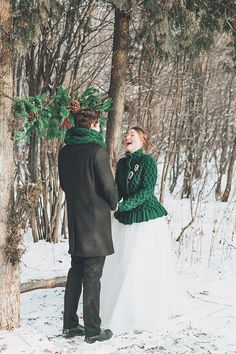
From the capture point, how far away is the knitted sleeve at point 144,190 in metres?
4.50

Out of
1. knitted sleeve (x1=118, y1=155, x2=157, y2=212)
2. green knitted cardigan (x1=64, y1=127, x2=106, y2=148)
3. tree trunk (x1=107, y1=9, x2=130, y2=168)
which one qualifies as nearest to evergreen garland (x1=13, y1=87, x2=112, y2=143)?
green knitted cardigan (x1=64, y1=127, x2=106, y2=148)

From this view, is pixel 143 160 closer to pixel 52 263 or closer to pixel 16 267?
pixel 16 267

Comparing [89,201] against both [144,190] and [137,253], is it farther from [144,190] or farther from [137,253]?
[137,253]

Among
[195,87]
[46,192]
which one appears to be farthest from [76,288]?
[195,87]

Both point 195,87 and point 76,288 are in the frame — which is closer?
point 76,288

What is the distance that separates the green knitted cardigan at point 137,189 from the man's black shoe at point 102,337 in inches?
39.9

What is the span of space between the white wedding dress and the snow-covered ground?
6.5 inches

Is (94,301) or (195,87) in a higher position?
(195,87)

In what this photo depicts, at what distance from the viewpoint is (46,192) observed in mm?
9484

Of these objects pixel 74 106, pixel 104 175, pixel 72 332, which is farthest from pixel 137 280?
pixel 74 106

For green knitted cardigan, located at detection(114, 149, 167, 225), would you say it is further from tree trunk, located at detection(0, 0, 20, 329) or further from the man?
tree trunk, located at detection(0, 0, 20, 329)

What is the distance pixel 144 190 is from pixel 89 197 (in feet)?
2.18

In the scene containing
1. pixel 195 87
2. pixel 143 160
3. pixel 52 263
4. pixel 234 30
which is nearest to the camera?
pixel 143 160

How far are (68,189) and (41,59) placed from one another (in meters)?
5.36
